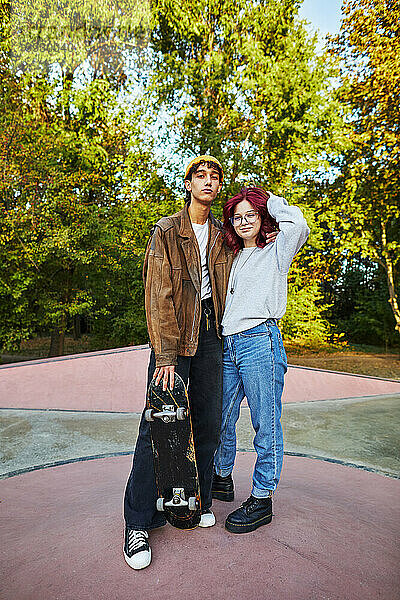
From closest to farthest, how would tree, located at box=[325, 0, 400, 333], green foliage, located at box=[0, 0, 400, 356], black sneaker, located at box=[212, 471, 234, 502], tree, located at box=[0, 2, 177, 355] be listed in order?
black sneaker, located at box=[212, 471, 234, 502] < tree, located at box=[0, 2, 177, 355] < green foliage, located at box=[0, 0, 400, 356] < tree, located at box=[325, 0, 400, 333]

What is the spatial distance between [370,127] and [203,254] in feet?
34.6

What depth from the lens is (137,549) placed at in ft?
5.93

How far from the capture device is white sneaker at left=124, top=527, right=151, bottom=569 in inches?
69.6

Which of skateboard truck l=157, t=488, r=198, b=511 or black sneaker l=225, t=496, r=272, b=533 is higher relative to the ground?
skateboard truck l=157, t=488, r=198, b=511

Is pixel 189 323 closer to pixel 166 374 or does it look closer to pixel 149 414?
pixel 166 374

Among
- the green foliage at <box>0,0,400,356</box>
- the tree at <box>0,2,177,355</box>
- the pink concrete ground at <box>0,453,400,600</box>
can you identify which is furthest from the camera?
the green foliage at <box>0,0,400,356</box>

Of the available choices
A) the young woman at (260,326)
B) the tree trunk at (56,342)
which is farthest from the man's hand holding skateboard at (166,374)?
the tree trunk at (56,342)

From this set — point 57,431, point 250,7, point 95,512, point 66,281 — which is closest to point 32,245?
point 66,281

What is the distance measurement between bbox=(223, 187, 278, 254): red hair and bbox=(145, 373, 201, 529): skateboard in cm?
73

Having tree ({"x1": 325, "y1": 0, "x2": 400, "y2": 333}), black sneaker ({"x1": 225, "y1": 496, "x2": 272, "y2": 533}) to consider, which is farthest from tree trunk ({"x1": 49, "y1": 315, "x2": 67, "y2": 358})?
black sneaker ({"x1": 225, "y1": 496, "x2": 272, "y2": 533})

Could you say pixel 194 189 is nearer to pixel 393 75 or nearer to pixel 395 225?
pixel 393 75

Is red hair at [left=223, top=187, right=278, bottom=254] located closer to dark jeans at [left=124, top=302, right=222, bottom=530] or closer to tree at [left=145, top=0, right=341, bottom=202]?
dark jeans at [left=124, top=302, right=222, bottom=530]

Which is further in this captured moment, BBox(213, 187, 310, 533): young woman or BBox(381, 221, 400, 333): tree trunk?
BBox(381, 221, 400, 333): tree trunk

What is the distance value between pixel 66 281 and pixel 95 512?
7.89 meters
